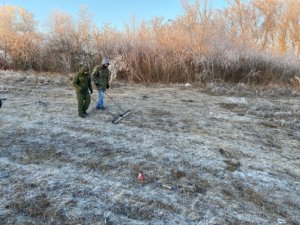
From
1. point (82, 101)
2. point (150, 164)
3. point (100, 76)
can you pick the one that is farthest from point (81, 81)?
point (150, 164)

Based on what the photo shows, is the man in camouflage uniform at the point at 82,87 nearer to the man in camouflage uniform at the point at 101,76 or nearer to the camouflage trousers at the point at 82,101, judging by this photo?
the camouflage trousers at the point at 82,101

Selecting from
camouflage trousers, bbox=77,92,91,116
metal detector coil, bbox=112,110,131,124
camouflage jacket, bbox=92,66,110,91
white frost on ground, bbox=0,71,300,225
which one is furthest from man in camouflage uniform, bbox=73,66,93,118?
metal detector coil, bbox=112,110,131,124

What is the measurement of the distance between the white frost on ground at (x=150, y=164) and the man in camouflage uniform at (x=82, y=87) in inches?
11.8

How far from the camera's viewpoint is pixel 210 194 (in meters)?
4.30

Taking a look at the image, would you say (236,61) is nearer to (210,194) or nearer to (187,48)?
(187,48)

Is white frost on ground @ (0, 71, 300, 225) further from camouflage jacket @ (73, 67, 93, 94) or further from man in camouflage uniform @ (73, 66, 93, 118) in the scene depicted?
camouflage jacket @ (73, 67, 93, 94)

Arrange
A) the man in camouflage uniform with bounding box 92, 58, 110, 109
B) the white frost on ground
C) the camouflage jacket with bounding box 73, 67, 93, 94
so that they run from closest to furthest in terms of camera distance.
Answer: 1. the white frost on ground
2. the camouflage jacket with bounding box 73, 67, 93, 94
3. the man in camouflage uniform with bounding box 92, 58, 110, 109

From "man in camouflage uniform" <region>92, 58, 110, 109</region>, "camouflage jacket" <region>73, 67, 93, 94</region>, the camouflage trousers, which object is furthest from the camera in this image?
"man in camouflage uniform" <region>92, 58, 110, 109</region>

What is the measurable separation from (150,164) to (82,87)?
124 inches

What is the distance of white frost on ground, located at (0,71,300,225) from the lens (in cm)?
387

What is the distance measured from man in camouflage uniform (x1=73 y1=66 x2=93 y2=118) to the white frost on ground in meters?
0.30

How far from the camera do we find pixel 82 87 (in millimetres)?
7371

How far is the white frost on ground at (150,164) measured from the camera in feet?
12.7

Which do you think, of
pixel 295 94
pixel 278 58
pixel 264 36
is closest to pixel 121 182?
pixel 295 94
